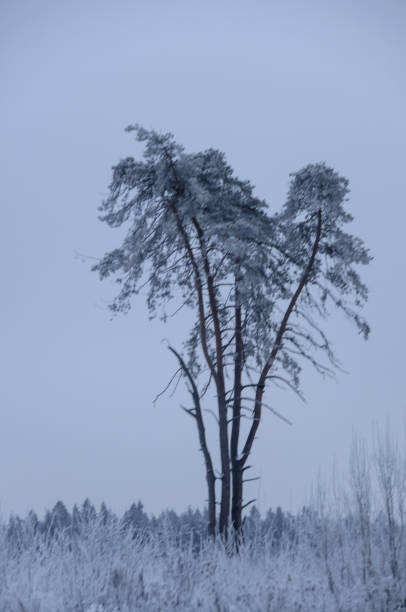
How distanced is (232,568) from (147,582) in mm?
1338

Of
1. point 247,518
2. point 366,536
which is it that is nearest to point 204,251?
point 247,518

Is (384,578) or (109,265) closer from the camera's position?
(384,578)

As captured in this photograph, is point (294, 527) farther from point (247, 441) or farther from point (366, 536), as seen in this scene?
point (247, 441)

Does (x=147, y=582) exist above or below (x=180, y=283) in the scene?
below

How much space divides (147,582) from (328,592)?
2839mm

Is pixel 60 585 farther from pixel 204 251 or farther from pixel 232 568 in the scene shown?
pixel 204 251

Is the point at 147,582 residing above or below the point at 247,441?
below

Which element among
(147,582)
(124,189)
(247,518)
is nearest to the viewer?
(147,582)

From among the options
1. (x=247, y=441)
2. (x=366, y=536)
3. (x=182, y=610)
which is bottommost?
(x=182, y=610)

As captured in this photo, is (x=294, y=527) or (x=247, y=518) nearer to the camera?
(x=294, y=527)

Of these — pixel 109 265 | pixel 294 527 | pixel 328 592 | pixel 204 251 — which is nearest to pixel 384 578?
pixel 328 592

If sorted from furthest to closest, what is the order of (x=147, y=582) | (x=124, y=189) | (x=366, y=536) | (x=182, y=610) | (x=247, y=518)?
1. (x=124, y=189)
2. (x=247, y=518)
3. (x=366, y=536)
4. (x=147, y=582)
5. (x=182, y=610)

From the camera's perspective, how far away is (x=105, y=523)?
10883 millimetres

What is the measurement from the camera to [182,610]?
930 centimetres
